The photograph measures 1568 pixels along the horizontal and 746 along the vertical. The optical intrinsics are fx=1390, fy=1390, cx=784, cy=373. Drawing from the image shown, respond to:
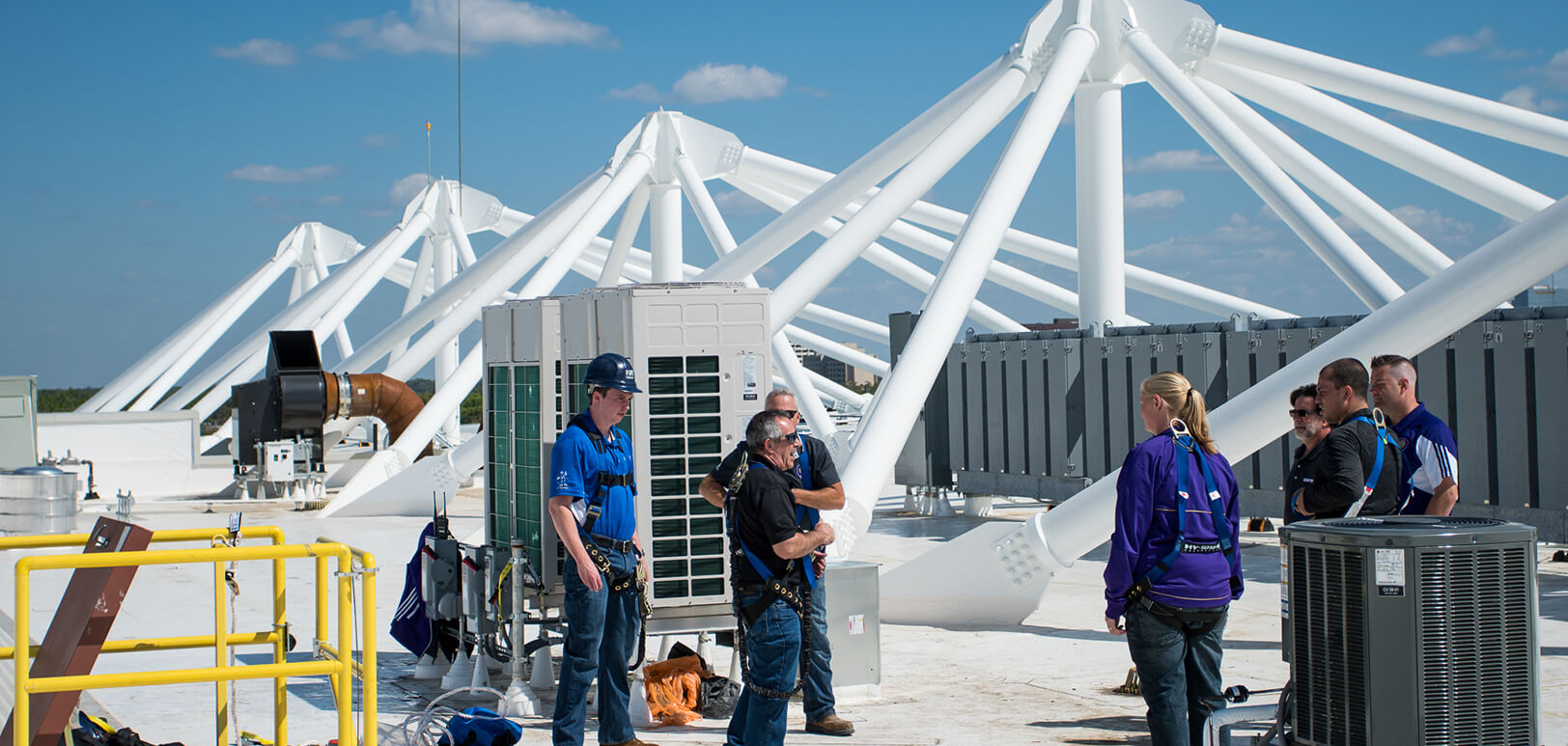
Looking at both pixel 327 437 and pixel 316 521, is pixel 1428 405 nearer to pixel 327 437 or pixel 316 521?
pixel 316 521

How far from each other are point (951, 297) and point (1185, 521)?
23.7 ft

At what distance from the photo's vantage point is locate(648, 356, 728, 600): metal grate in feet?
25.8

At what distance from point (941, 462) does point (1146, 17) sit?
669 cm

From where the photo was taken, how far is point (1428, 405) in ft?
40.9

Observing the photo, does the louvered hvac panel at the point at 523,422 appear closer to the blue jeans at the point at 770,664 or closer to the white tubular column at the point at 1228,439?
the blue jeans at the point at 770,664

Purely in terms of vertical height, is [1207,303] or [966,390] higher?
[1207,303]

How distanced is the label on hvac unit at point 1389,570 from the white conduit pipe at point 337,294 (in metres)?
27.0

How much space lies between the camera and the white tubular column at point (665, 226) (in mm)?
24141

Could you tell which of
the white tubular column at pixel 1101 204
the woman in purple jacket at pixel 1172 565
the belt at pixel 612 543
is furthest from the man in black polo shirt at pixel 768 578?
the white tubular column at pixel 1101 204

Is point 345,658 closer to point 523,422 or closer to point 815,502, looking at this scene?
point 815,502

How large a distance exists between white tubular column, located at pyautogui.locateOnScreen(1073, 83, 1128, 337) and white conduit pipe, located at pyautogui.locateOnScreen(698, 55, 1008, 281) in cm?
129

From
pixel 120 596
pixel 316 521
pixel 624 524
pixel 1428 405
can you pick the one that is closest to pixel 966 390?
pixel 1428 405

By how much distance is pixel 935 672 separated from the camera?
885 centimetres

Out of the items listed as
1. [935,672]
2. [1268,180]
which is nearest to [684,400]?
[935,672]
